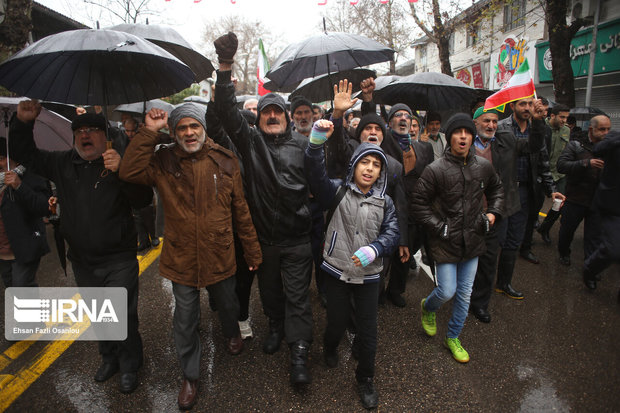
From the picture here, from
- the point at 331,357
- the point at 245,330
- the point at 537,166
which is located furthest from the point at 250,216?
the point at 537,166

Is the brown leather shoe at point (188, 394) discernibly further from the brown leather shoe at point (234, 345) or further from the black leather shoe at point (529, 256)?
the black leather shoe at point (529, 256)

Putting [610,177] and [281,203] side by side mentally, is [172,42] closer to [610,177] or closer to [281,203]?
[281,203]

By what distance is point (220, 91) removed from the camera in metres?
2.51

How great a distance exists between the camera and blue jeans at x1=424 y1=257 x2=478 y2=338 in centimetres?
302

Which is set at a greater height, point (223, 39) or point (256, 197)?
point (223, 39)

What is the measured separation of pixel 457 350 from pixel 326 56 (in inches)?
124

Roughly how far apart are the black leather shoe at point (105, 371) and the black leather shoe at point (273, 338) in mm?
1222

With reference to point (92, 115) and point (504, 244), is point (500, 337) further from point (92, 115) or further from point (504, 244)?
Result: point (92, 115)

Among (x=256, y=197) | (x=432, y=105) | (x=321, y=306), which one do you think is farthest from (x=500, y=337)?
(x=432, y=105)

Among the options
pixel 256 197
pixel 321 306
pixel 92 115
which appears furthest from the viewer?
pixel 321 306

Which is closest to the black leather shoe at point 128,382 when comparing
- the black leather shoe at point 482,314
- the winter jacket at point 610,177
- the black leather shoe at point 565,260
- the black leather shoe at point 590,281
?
the black leather shoe at point 482,314

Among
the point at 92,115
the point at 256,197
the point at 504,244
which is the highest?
the point at 92,115

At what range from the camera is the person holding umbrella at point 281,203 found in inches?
111

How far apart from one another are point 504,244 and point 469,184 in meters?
1.33
